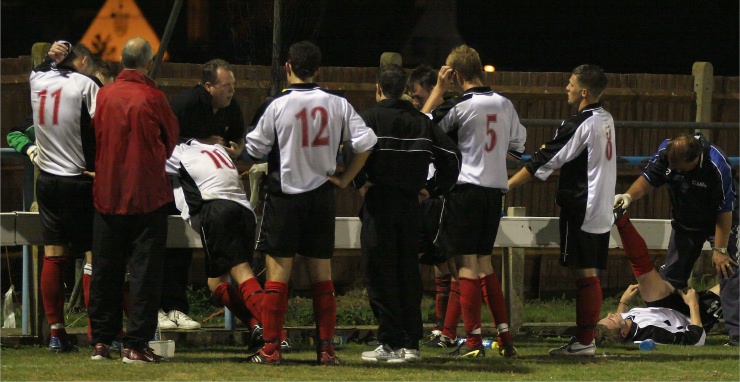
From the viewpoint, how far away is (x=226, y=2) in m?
14.5

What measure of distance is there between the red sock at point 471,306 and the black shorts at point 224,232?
1506 millimetres

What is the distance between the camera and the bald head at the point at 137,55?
7840 millimetres

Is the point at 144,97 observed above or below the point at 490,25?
below

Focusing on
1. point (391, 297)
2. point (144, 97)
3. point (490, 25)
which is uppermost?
point (490, 25)

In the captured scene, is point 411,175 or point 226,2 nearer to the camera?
point 411,175

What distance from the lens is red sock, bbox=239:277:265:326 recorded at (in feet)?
26.7

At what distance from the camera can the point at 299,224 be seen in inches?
306

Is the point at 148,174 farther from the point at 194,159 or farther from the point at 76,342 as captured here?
the point at 76,342

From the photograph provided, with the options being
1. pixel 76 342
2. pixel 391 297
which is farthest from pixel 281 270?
pixel 76 342

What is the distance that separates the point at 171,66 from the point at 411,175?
524cm

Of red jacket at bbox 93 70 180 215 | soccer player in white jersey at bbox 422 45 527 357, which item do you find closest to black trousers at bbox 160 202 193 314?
red jacket at bbox 93 70 180 215

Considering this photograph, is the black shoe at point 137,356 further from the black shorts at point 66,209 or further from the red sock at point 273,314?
the black shorts at point 66,209

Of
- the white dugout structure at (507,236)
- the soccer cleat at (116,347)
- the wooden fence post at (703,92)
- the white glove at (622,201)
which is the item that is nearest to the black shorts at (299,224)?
the soccer cleat at (116,347)

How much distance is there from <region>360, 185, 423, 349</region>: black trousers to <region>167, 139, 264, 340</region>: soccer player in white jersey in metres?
0.79
